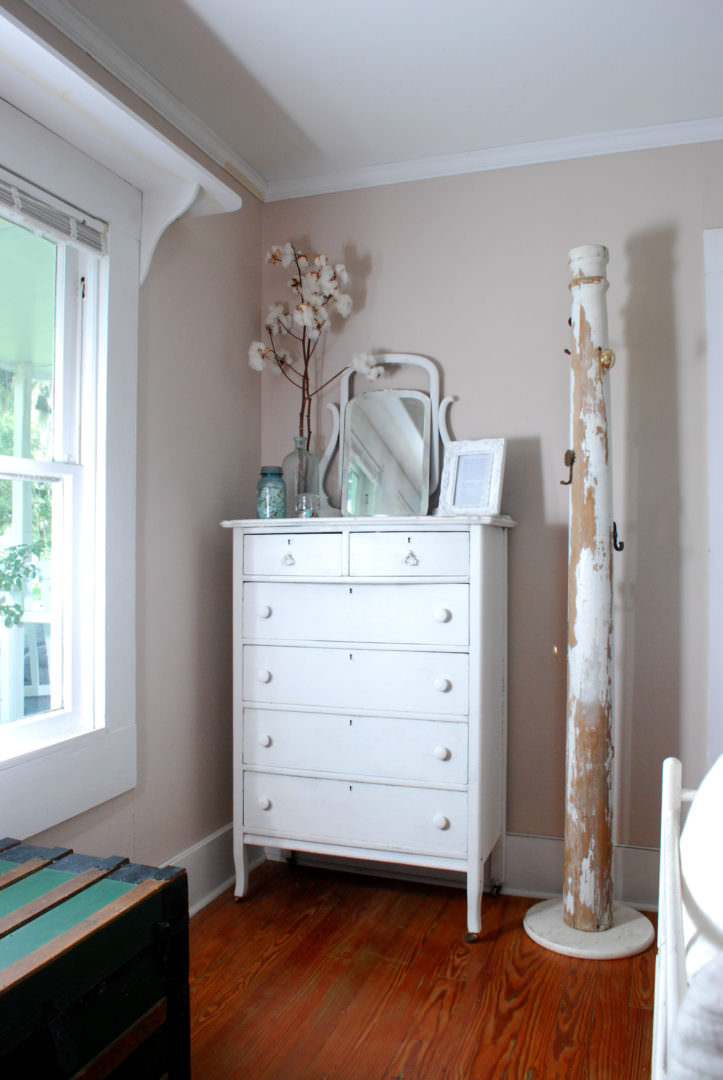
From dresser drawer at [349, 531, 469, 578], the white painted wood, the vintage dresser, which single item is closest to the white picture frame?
dresser drawer at [349, 531, 469, 578]

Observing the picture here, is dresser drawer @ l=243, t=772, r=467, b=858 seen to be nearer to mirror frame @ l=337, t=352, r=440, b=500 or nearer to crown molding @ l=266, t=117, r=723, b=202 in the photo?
mirror frame @ l=337, t=352, r=440, b=500

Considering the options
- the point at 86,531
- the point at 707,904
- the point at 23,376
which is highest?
the point at 23,376

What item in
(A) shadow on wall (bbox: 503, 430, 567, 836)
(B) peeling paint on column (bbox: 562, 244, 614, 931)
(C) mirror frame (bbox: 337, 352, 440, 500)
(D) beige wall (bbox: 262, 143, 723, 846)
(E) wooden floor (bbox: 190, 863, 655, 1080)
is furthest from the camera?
(C) mirror frame (bbox: 337, 352, 440, 500)

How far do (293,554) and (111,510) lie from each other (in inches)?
22.8

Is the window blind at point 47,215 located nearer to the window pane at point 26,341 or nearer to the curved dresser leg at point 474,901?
the window pane at point 26,341

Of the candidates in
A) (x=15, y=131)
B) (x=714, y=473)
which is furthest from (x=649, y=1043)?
(x=15, y=131)

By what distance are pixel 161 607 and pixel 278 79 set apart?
1.56 metres

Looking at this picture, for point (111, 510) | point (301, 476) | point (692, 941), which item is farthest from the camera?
point (301, 476)

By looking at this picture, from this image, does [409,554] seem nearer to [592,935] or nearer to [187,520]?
[187,520]

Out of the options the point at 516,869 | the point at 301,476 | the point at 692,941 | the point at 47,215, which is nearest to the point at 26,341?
the point at 47,215

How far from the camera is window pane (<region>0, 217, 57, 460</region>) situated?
6.18ft

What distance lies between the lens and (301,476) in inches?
109

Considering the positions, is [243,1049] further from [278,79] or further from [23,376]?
[278,79]

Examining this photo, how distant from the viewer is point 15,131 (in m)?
1.81
